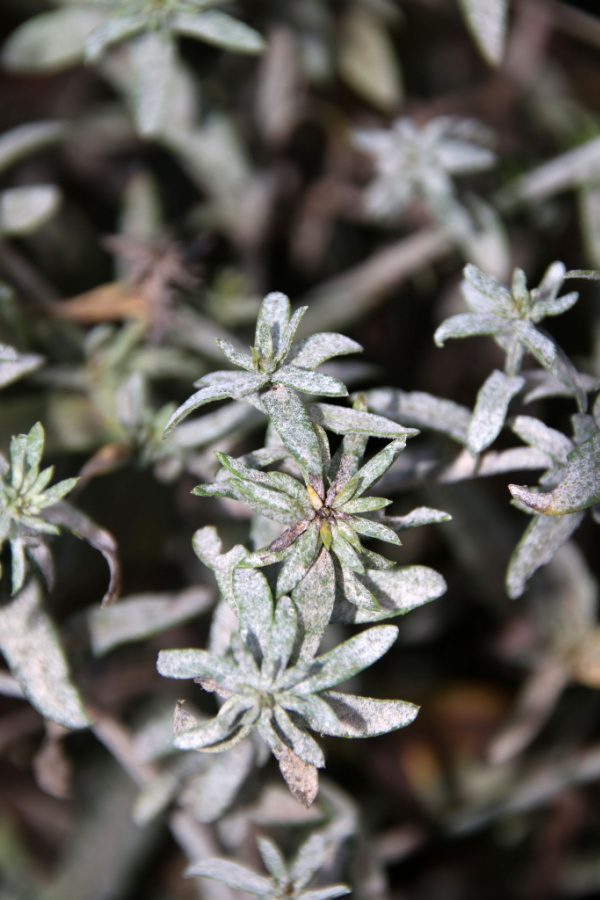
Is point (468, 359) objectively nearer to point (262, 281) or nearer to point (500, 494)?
point (500, 494)

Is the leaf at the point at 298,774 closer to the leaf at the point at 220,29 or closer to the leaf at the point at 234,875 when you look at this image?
the leaf at the point at 234,875

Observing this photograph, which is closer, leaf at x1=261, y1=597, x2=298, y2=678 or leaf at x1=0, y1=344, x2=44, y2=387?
leaf at x1=261, y1=597, x2=298, y2=678

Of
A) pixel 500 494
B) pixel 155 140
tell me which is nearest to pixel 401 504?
pixel 500 494

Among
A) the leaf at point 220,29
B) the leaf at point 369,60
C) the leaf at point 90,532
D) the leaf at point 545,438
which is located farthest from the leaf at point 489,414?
the leaf at point 369,60

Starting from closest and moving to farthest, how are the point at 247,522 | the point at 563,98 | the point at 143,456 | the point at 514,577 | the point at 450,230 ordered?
the point at 514,577 < the point at 143,456 < the point at 247,522 < the point at 450,230 < the point at 563,98

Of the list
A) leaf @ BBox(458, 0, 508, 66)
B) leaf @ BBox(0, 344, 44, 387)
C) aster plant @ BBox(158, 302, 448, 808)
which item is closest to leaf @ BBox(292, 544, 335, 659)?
aster plant @ BBox(158, 302, 448, 808)

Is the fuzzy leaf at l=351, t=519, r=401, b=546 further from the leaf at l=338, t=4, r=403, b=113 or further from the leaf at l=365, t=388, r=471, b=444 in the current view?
the leaf at l=338, t=4, r=403, b=113

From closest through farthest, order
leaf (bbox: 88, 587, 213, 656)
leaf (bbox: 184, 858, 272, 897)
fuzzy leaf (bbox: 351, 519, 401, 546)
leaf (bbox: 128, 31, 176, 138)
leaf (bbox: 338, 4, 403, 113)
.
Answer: fuzzy leaf (bbox: 351, 519, 401, 546) → leaf (bbox: 184, 858, 272, 897) → leaf (bbox: 88, 587, 213, 656) → leaf (bbox: 128, 31, 176, 138) → leaf (bbox: 338, 4, 403, 113)
